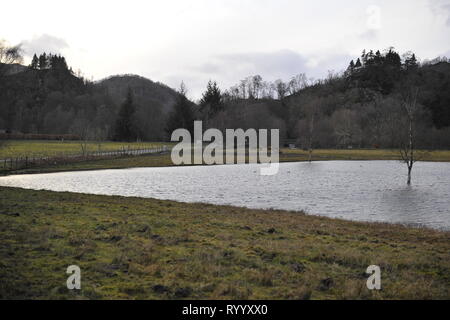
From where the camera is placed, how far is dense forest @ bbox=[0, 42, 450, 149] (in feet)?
330

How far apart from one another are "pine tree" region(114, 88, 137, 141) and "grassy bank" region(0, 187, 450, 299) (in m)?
95.0

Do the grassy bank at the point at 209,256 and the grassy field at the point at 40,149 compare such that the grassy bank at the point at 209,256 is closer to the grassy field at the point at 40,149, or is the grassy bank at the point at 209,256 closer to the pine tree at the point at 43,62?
the grassy field at the point at 40,149

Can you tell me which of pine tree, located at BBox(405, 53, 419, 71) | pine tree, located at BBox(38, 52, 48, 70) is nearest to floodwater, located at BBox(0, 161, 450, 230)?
pine tree, located at BBox(405, 53, 419, 71)

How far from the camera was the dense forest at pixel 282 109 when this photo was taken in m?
101

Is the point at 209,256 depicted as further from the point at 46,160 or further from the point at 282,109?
the point at 282,109

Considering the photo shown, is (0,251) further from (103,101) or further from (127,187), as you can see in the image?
(103,101)

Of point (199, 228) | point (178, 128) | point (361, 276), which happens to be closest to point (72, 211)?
point (199, 228)

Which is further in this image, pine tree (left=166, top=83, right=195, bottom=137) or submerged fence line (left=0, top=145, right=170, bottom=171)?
pine tree (left=166, top=83, right=195, bottom=137)

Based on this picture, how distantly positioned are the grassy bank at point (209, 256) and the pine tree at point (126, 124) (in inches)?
3740

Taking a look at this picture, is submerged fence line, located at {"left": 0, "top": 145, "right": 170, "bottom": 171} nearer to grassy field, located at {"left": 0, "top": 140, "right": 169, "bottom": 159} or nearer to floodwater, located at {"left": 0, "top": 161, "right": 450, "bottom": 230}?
grassy field, located at {"left": 0, "top": 140, "right": 169, "bottom": 159}

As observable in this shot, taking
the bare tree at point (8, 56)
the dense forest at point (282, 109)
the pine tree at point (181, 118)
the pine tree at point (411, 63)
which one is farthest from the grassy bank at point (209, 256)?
the pine tree at point (411, 63)

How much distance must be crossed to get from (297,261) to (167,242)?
3.81 meters

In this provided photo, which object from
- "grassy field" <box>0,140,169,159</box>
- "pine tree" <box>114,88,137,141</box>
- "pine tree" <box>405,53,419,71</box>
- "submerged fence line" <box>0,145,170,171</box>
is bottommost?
"submerged fence line" <box>0,145,170,171</box>

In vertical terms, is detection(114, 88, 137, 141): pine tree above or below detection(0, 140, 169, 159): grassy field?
above
